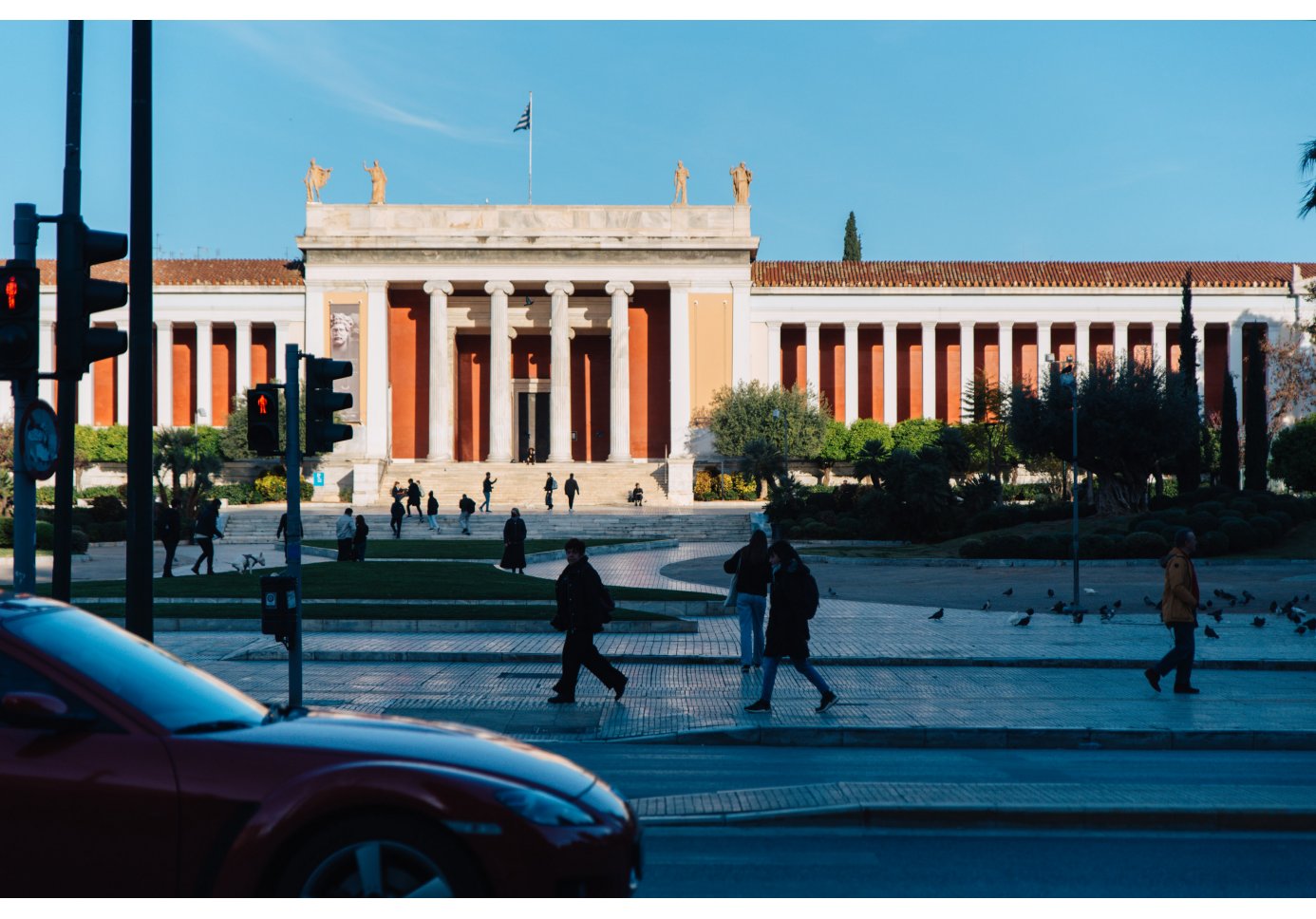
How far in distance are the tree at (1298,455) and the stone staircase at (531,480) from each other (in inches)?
949

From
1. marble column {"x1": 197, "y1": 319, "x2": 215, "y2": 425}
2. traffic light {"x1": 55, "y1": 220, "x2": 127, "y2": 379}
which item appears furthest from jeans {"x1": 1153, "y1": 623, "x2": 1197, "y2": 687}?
marble column {"x1": 197, "y1": 319, "x2": 215, "y2": 425}

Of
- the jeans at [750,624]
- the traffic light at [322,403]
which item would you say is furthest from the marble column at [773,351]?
the traffic light at [322,403]

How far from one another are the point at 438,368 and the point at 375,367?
301 cm

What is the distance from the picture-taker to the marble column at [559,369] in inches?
2530

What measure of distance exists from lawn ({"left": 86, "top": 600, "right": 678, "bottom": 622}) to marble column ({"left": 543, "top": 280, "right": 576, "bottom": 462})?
4369cm

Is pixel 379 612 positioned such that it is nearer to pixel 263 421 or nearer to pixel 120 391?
pixel 263 421

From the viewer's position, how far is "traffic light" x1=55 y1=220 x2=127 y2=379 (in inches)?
364

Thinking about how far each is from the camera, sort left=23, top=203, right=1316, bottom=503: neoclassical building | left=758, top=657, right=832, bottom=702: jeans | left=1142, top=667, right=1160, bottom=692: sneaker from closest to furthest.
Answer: left=758, top=657, right=832, bottom=702: jeans, left=1142, top=667, right=1160, bottom=692: sneaker, left=23, top=203, right=1316, bottom=503: neoclassical building

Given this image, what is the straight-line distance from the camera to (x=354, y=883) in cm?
432

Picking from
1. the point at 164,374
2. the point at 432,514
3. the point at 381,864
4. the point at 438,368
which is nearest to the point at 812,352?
the point at 438,368

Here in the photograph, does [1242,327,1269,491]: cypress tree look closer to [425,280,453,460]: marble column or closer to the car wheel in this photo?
[425,280,453,460]: marble column

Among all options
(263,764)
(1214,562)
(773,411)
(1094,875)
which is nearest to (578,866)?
(263,764)

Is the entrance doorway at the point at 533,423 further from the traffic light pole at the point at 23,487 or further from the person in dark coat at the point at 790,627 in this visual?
the traffic light pole at the point at 23,487

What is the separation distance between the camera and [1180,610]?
13.3m
